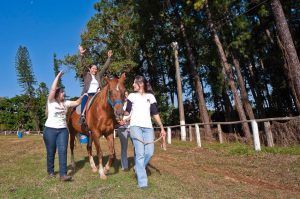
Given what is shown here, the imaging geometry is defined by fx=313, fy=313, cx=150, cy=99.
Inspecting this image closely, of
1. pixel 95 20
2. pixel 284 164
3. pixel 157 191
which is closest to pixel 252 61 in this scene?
pixel 95 20

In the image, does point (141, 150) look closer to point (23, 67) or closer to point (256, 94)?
point (256, 94)

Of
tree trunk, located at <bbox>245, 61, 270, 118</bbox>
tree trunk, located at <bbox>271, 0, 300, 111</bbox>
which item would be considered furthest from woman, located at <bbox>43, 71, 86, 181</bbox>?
tree trunk, located at <bbox>245, 61, 270, 118</bbox>

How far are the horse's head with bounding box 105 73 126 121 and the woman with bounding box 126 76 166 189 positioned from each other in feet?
0.68

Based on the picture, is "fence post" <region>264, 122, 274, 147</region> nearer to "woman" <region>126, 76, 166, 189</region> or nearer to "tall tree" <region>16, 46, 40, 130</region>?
"woman" <region>126, 76, 166, 189</region>

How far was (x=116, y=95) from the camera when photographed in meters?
6.98

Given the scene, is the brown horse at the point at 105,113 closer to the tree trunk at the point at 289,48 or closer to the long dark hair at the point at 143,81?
the long dark hair at the point at 143,81

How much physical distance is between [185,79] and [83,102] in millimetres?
35029

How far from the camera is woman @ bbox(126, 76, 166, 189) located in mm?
6441

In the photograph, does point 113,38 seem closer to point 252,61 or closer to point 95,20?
point 95,20

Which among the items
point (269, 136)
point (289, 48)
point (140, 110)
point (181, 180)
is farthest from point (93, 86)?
point (289, 48)

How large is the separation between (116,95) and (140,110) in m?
0.74

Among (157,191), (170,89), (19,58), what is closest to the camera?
(157,191)

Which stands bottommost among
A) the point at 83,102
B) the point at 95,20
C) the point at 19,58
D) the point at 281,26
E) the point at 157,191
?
the point at 157,191

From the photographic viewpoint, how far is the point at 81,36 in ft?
116
